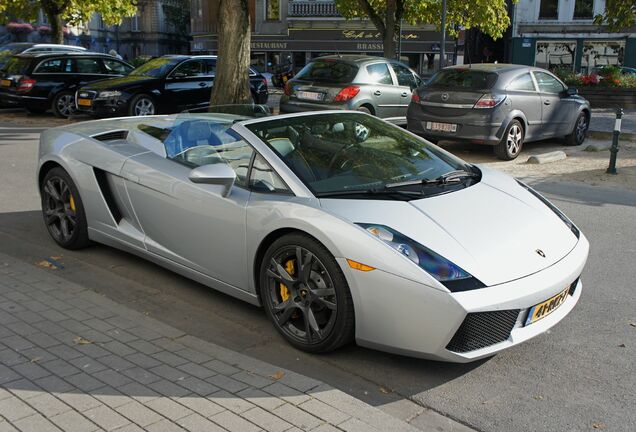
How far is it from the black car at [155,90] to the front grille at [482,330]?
506 inches

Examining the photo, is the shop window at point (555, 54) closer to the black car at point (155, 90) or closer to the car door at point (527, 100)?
the black car at point (155, 90)

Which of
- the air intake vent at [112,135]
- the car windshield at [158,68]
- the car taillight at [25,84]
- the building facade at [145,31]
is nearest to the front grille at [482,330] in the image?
the air intake vent at [112,135]

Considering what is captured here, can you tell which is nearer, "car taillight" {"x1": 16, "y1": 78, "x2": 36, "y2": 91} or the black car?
the black car

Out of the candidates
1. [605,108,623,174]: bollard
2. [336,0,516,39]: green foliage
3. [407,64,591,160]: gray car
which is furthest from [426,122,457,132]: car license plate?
[336,0,516,39]: green foliage

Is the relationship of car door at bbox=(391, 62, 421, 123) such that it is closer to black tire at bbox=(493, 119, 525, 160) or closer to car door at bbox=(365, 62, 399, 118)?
car door at bbox=(365, 62, 399, 118)

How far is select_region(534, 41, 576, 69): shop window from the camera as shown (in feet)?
126

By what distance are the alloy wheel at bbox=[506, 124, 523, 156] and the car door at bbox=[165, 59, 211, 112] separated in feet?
26.2

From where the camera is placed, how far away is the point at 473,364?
3799 mm

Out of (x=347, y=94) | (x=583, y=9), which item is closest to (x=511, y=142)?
(x=347, y=94)

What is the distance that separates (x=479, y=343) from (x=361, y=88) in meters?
9.97

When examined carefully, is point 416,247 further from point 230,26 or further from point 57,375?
point 230,26

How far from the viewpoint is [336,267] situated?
3592 millimetres

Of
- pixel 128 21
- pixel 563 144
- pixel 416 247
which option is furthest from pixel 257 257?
pixel 128 21

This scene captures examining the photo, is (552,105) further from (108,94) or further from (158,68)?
(108,94)
